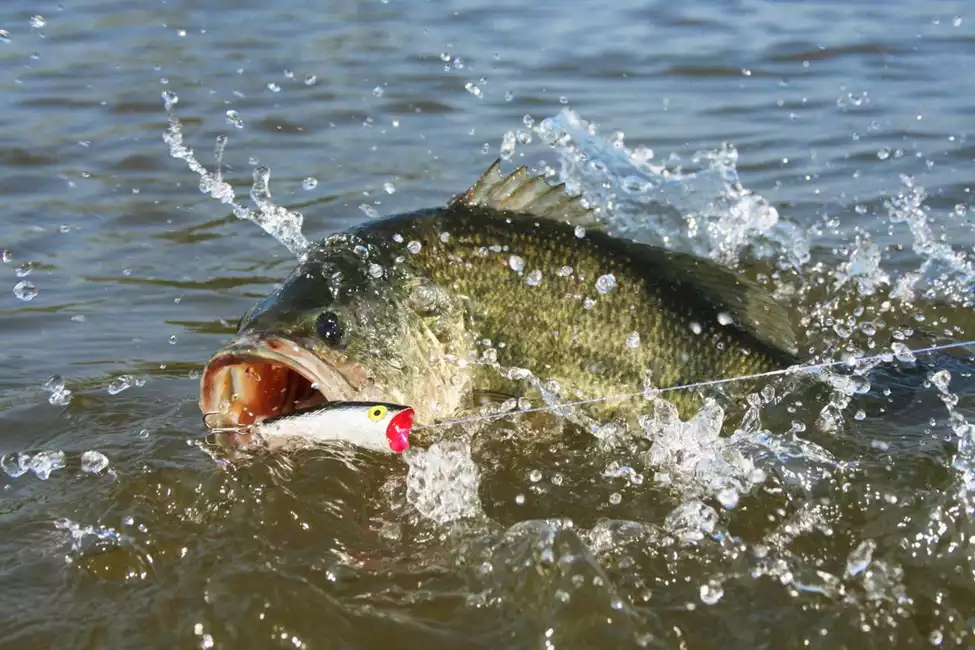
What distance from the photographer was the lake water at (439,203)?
128 inches

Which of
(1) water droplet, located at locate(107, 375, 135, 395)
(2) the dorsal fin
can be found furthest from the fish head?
(1) water droplet, located at locate(107, 375, 135, 395)

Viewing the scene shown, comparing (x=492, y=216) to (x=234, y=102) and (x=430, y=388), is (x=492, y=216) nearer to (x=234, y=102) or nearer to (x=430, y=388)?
(x=430, y=388)

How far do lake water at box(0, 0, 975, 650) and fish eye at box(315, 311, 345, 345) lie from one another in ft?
1.52

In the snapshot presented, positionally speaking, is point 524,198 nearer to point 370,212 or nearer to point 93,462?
point 93,462

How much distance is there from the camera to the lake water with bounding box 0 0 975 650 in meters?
3.25

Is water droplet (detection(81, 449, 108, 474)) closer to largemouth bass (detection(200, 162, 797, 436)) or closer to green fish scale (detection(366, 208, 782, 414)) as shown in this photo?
largemouth bass (detection(200, 162, 797, 436))

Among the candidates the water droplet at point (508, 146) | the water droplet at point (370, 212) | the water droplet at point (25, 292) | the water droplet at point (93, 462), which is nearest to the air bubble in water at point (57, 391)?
the water droplet at point (93, 462)

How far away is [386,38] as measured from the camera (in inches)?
449

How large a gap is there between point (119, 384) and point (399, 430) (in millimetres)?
1653

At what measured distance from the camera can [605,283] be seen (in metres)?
4.15

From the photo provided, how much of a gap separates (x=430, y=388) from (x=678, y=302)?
96 centimetres

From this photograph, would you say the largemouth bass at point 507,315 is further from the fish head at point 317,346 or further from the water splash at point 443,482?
the water splash at point 443,482

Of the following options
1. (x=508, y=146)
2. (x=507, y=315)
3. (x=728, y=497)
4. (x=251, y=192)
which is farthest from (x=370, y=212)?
(x=728, y=497)

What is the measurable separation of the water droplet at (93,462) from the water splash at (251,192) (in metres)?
1.51
